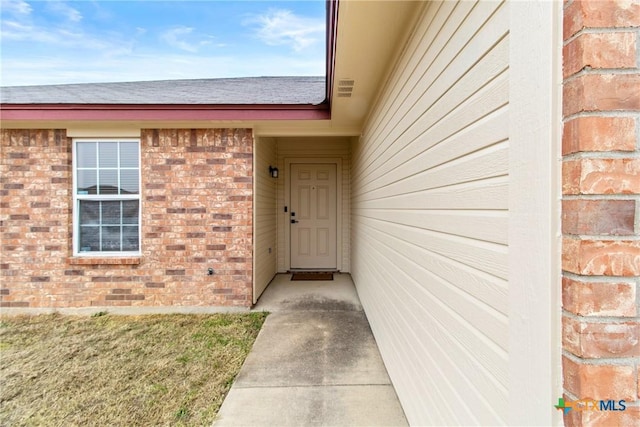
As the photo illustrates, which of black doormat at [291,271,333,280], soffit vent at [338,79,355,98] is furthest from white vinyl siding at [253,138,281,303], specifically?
soffit vent at [338,79,355,98]

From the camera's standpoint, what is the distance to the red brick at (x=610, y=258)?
0.61m

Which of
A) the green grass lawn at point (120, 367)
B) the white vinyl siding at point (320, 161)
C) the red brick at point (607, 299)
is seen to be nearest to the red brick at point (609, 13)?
the red brick at point (607, 299)

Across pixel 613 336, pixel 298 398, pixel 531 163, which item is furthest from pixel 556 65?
pixel 298 398

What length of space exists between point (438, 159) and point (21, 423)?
9.53ft

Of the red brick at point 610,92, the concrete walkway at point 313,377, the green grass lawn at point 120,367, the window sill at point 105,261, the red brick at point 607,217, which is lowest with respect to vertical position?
the green grass lawn at point 120,367

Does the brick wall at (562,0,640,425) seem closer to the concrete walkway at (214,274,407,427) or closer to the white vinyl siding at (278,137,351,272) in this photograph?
the concrete walkway at (214,274,407,427)

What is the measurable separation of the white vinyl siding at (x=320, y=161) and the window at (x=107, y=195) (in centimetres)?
248

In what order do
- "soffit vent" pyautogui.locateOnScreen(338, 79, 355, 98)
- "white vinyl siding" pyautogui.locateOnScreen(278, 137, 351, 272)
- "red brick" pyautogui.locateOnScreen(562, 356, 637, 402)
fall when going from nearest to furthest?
1. "red brick" pyautogui.locateOnScreen(562, 356, 637, 402)
2. "soffit vent" pyautogui.locateOnScreen(338, 79, 355, 98)
3. "white vinyl siding" pyautogui.locateOnScreen(278, 137, 351, 272)

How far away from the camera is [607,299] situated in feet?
2.02

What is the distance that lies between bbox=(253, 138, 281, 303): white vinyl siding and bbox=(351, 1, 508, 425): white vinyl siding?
2.35 m

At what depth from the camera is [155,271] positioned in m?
3.83

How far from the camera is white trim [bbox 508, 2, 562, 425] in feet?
2.19

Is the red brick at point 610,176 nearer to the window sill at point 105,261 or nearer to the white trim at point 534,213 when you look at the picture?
the white trim at point 534,213

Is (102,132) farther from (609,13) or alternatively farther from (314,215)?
(609,13)
